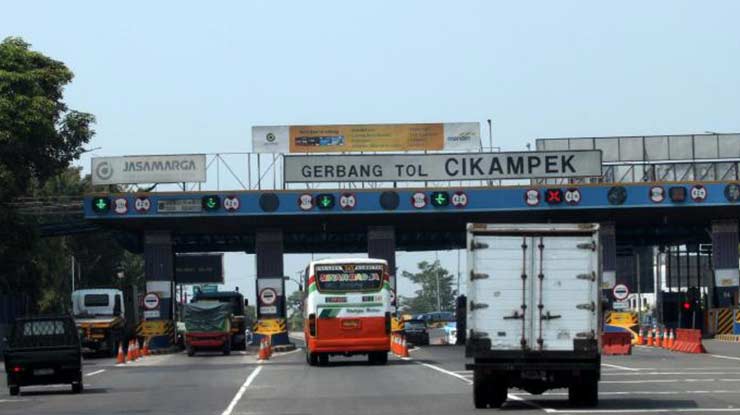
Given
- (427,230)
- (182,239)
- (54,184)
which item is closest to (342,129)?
(427,230)

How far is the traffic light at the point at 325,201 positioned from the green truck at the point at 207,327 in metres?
6.24

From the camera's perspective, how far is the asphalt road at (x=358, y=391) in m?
23.1

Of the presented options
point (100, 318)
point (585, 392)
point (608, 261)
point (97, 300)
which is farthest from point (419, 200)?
point (585, 392)

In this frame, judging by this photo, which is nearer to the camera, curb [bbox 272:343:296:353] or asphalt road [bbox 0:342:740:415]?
asphalt road [bbox 0:342:740:415]

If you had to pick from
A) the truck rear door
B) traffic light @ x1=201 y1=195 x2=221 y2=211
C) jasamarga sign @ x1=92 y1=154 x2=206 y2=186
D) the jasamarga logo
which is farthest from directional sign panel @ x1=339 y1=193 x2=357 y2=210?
the truck rear door

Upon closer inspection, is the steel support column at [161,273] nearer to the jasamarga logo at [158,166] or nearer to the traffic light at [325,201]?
the jasamarga logo at [158,166]

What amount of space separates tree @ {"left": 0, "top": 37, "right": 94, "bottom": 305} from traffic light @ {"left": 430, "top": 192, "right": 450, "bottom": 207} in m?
14.6

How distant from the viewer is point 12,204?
56.7 meters

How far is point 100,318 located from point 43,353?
31838 mm

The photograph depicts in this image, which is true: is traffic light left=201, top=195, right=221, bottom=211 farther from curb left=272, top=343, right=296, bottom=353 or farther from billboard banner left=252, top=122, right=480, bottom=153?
curb left=272, top=343, right=296, bottom=353

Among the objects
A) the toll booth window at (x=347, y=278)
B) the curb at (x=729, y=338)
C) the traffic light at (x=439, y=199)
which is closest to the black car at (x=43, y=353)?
the toll booth window at (x=347, y=278)

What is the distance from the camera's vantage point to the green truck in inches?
2232

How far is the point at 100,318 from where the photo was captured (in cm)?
6122

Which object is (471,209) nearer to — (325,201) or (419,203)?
(419,203)
